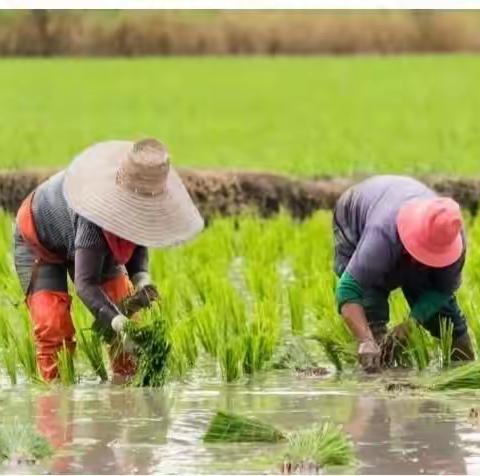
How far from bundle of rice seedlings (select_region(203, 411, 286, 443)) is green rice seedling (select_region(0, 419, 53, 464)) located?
0.45 meters

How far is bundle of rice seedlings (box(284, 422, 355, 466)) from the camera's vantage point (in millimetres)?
4383

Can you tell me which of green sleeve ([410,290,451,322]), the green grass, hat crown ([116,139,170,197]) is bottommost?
green sleeve ([410,290,451,322])

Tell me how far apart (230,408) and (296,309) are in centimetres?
148

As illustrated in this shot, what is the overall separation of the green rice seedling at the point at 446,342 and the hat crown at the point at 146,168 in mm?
1094

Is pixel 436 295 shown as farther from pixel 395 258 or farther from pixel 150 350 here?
pixel 150 350

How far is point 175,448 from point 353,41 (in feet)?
71.5

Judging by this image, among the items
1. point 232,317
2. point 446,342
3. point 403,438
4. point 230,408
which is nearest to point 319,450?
point 403,438

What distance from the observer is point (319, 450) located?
441 cm

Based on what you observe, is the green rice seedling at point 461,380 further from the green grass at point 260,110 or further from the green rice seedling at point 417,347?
the green grass at point 260,110

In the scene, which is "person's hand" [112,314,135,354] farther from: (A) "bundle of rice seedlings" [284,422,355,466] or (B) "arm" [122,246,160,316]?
(A) "bundle of rice seedlings" [284,422,355,466]

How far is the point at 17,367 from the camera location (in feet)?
19.6

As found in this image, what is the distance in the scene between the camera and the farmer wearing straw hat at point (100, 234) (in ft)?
18.0

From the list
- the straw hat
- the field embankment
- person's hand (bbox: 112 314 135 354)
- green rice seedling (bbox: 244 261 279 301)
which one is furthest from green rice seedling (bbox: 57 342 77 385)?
the field embankment

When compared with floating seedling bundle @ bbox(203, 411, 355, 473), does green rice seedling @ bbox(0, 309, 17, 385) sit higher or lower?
higher
